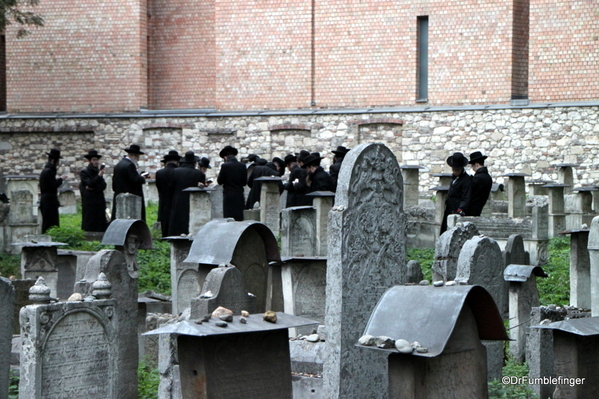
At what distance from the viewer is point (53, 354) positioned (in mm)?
7617

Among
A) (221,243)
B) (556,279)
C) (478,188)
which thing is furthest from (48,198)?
(221,243)

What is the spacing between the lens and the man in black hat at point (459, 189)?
557 inches

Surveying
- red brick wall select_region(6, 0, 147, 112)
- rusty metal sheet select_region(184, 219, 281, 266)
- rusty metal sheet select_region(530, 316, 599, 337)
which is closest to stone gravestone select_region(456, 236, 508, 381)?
rusty metal sheet select_region(530, 316, 599, 337)

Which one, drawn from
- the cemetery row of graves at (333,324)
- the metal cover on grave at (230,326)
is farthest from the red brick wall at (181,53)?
the metal cover on grave at (230,326)

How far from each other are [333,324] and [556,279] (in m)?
7.20

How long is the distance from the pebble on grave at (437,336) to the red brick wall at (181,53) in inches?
971

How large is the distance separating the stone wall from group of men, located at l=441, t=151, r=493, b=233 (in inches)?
421

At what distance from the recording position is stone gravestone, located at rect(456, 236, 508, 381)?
8.89 metres

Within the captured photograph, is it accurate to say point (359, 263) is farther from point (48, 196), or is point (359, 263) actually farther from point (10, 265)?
point (48, 196)

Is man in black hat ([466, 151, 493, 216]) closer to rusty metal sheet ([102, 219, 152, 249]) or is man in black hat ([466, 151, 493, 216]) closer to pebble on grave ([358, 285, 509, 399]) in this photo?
rusty metal sheet ([102, 219, 152, 249])

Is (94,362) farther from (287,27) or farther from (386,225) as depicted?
(287,27)

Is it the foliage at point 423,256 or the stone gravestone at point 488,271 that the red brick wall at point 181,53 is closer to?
the foliage at point 423,256

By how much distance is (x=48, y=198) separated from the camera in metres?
19.1

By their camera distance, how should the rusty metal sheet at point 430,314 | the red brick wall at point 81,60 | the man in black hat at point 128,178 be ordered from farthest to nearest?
1. the red brick wall at point 81,60
2. the man in black hat at point 128,178
3. the rusty metal sheet at point 430,314
